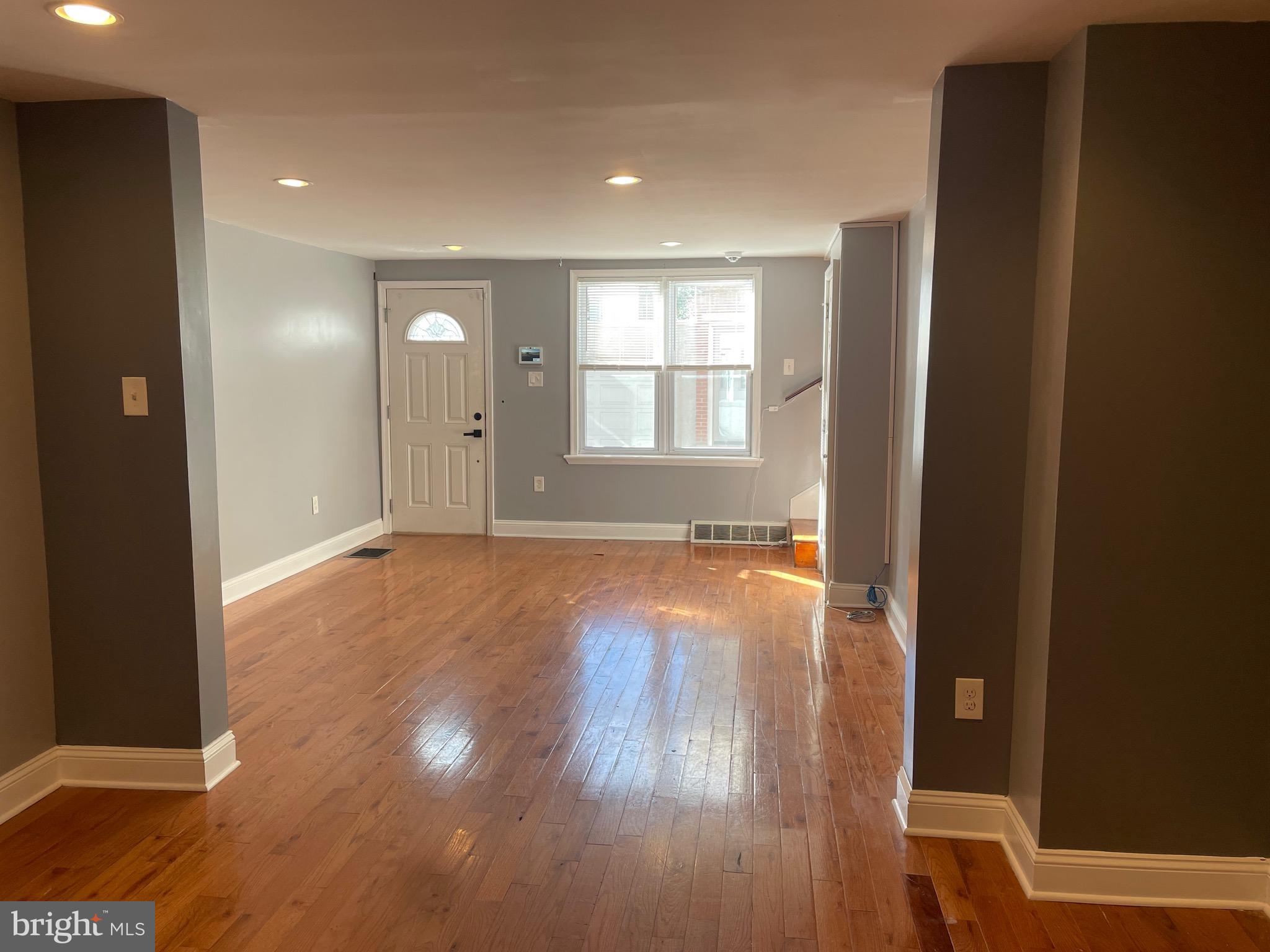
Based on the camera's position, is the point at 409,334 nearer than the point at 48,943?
No

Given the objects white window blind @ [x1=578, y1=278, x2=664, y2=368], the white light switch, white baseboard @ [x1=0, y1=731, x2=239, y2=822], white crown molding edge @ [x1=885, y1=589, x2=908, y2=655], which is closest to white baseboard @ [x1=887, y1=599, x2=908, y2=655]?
white crown molding edge @ [x1=885, y1=589, x2=908, y2=655]

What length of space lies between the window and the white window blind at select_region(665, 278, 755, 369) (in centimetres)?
169

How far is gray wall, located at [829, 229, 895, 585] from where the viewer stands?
4.81 m

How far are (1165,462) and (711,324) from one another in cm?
472

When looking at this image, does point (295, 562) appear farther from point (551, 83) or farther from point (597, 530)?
point (551, 83)

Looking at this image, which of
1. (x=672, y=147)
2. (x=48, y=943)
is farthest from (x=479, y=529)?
(x=48, y=943)

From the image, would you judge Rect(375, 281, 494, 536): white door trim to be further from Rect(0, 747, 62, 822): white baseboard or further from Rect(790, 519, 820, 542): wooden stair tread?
Rect(0, 747, 62, 822): white baseboard

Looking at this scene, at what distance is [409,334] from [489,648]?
355 cm

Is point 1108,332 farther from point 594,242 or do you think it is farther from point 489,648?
point 594,242

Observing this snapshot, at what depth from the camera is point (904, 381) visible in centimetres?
467

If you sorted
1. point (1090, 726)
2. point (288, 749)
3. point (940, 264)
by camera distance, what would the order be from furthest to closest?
point (288, 749)
point (940, 264)
point (1090, 726)

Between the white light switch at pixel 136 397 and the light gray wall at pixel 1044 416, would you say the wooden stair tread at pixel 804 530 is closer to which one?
the light gray wall at pixel 1044 416

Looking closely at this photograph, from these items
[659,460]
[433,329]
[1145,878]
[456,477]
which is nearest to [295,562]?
[456,477]

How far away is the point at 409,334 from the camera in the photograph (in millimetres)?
6973
